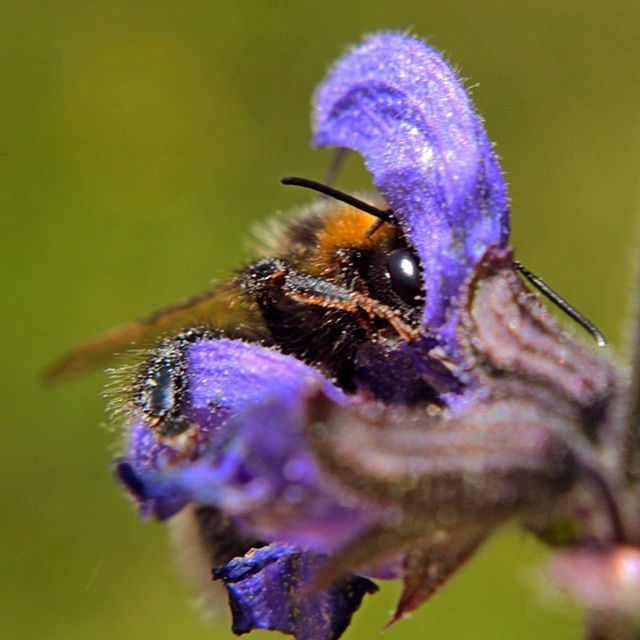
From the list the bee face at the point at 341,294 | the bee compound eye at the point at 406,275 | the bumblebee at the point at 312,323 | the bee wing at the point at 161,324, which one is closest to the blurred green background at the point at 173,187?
the bee wing at the point at 161,324

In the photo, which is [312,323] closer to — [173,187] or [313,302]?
[313,302]

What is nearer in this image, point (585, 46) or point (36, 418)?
point (36, 418)

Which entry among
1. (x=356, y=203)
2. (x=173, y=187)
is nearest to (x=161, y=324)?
(x=356, y=203)

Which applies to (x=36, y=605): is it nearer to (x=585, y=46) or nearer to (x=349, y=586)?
(x=349, y=586)

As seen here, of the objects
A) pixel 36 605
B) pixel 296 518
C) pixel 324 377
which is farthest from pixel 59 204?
pixel 296 518

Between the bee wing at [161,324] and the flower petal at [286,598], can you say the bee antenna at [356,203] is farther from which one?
the flower petal at [286,598]

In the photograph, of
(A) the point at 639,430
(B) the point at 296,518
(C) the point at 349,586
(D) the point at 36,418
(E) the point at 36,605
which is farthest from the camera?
(D) the point at 36,418

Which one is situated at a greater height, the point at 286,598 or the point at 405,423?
the point at 405,423
